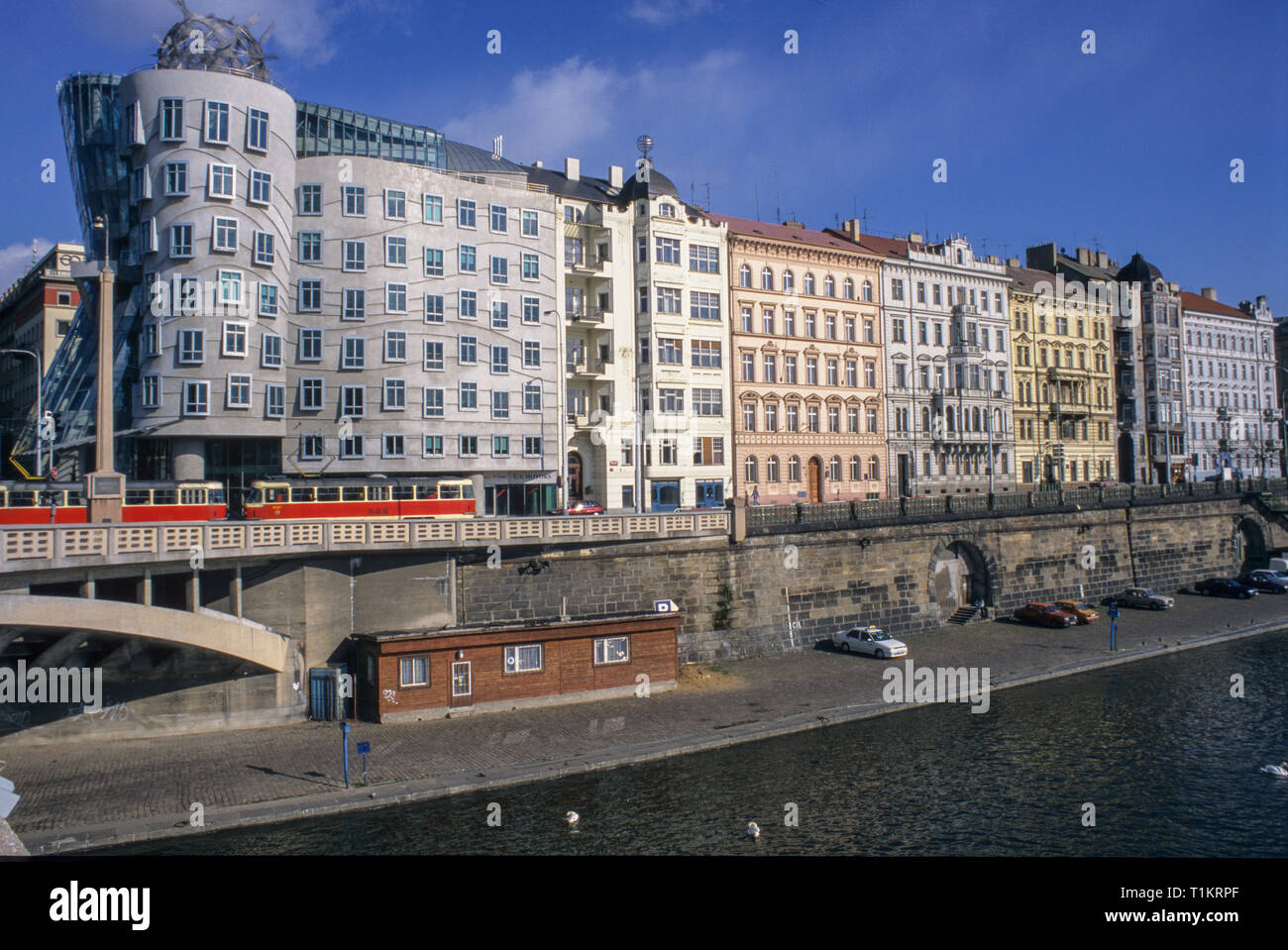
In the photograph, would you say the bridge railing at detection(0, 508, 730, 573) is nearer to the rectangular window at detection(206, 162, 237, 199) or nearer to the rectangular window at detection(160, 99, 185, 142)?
the rectangular window at detection(206, 162, 237, 199)

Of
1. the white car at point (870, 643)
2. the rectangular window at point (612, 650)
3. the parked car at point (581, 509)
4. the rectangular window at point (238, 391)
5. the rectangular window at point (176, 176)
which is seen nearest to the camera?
the rectangular window at point (612, 650)

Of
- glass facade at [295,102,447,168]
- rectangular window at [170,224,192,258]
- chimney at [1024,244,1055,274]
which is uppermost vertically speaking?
chimney at [1024,244,1055,274]

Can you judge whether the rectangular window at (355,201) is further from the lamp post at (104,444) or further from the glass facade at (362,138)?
the lamp post at (104,444)

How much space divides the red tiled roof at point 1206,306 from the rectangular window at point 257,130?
82034 mm

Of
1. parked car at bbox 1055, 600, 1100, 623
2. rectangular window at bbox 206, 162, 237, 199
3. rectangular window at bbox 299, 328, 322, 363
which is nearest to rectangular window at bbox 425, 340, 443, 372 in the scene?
rectangular window at bbox 299, 328, 322, 363

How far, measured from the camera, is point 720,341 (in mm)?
54250

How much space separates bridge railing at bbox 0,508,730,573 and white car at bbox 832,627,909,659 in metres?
7.45

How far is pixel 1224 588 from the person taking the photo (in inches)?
2184

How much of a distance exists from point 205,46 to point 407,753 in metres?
33.9

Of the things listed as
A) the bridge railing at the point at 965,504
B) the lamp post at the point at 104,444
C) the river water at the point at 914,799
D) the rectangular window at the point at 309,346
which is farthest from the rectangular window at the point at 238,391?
the river water at the point at 914,799

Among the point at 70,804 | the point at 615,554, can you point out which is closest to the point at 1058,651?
the point at 615,554

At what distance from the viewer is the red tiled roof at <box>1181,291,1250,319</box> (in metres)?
87.6

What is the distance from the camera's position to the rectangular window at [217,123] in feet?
126
